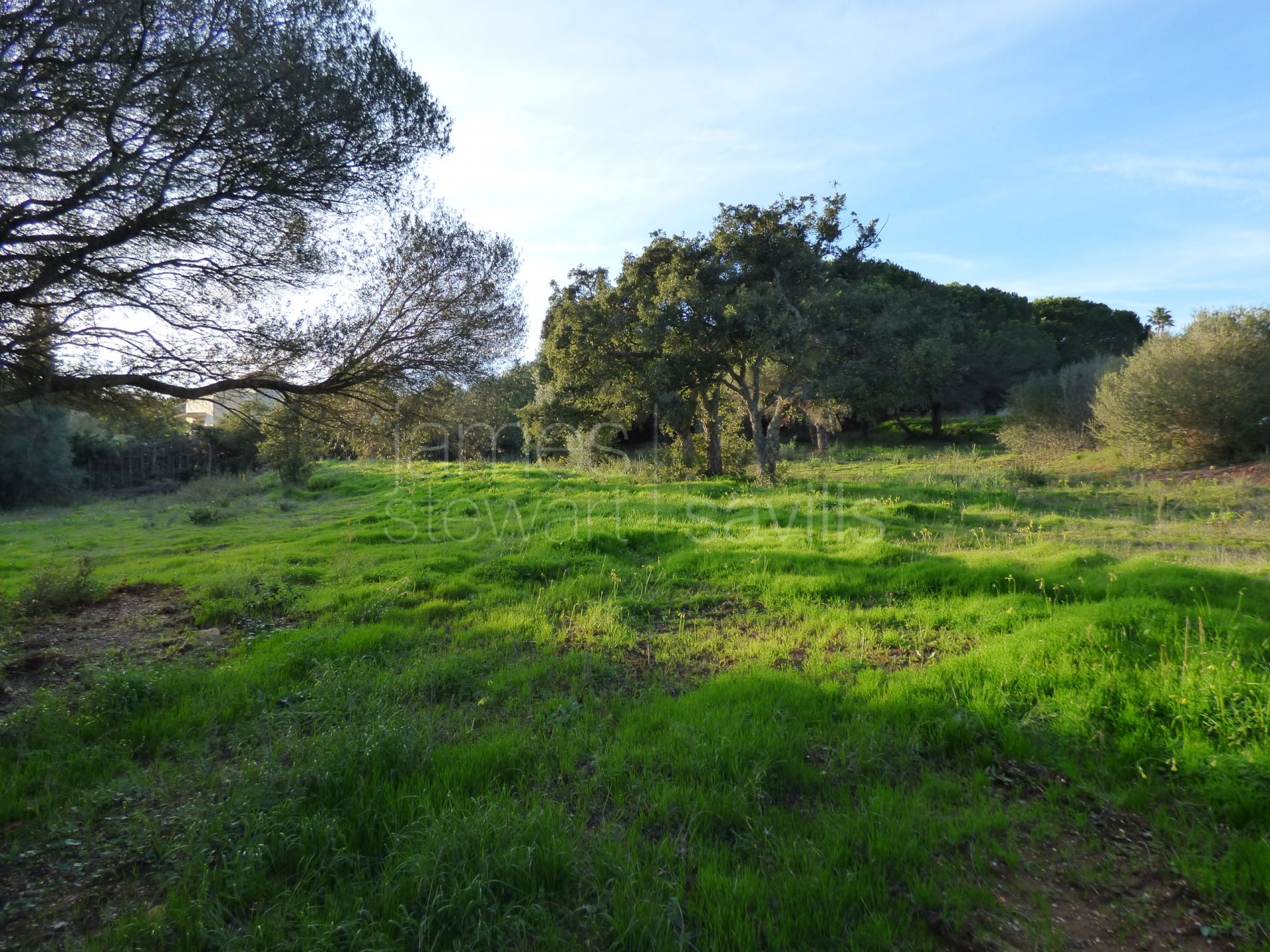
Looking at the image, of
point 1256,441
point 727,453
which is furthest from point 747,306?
point 1256,441

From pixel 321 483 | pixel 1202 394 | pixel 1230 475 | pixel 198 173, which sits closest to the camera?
pixel 198 173

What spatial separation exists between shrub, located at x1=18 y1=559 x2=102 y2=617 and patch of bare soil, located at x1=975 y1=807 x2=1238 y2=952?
31.0 ft

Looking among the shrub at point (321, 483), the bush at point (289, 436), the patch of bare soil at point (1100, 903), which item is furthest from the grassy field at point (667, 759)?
the shrub at point (321, 483)

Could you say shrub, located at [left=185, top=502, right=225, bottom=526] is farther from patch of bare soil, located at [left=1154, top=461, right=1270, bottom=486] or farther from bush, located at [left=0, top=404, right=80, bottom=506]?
patch of bare soil, located at [left=1154, top=461, right=1270, bottom=486]

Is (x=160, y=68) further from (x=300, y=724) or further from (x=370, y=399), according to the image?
(x=300, y=724)

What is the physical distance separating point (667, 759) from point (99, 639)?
632cm

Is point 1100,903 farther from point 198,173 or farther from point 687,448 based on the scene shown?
point 687,448

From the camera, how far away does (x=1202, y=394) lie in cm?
1792

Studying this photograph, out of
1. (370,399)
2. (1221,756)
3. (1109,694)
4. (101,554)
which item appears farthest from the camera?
(101,554)

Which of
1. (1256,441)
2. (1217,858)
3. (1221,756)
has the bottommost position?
(1217,858)

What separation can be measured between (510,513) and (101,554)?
8.01 metres

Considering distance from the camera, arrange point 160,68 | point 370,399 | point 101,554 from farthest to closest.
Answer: point 101,554, point 370,399, point 160,68

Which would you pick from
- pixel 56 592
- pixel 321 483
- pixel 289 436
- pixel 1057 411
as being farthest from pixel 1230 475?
pixel 321 483

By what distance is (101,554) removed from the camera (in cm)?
1175
